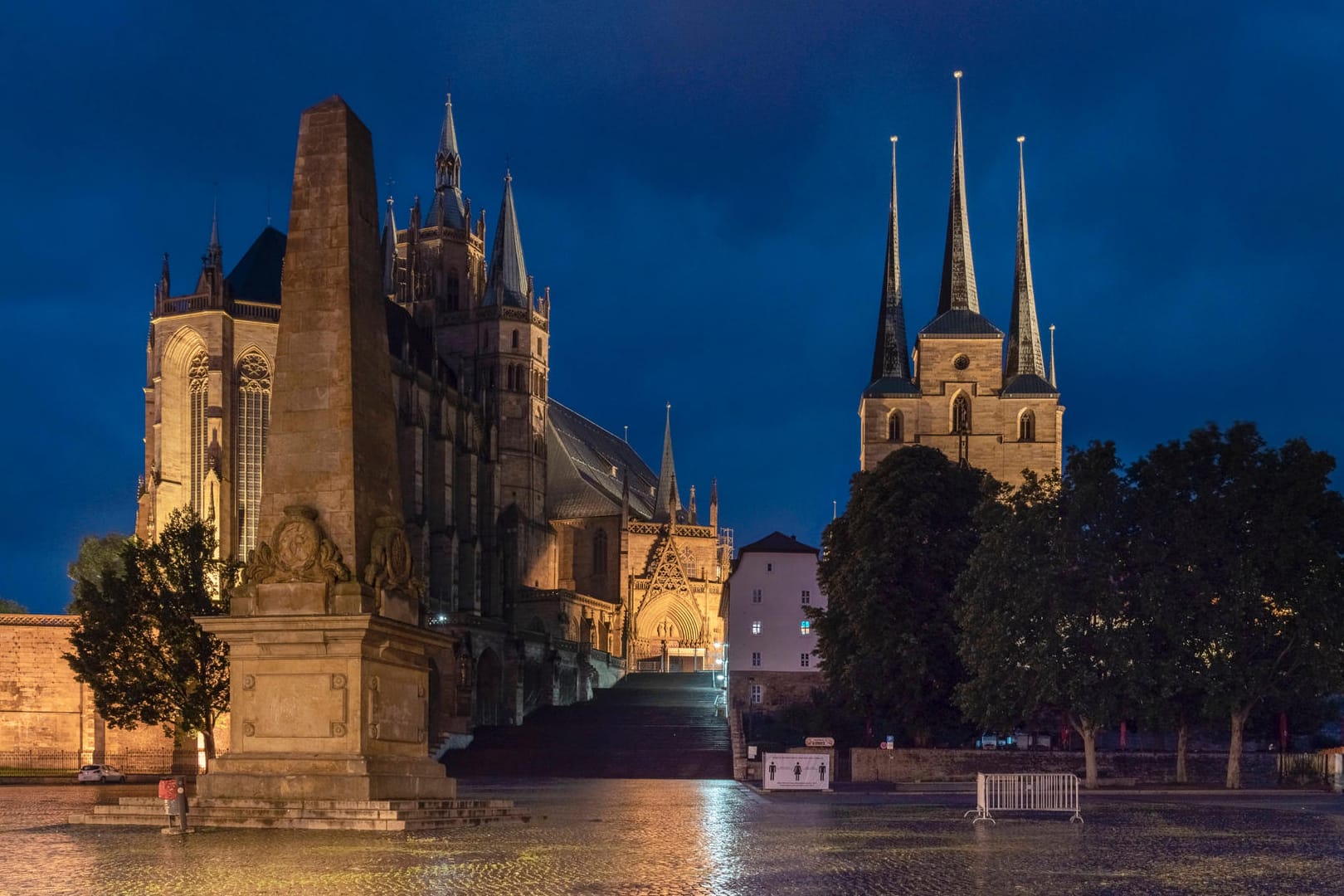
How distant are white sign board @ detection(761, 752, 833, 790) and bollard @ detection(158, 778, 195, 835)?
2198 centimetres

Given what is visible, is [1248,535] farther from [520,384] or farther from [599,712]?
[520,384]

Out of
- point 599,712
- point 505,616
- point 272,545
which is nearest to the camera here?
point 272,545

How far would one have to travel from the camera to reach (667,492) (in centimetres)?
12225

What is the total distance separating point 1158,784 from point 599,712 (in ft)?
104

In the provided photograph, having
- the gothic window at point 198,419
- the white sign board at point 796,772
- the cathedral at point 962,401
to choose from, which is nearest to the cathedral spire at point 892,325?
the cathedral at point 962,401

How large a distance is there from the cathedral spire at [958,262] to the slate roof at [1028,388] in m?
4.68

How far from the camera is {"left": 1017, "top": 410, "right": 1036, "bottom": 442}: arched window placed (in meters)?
94.6

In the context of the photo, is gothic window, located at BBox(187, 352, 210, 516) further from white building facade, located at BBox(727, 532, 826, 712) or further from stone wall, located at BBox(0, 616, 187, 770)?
white building facade, located at BBox(727, 532, 826, 712)

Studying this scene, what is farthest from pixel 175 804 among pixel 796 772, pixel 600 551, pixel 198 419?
pixel 600 551

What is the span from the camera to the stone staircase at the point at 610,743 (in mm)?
54938

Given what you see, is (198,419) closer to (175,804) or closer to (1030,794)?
(1030,794)

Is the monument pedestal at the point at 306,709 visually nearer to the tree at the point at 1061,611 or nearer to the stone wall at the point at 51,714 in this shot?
the tree at the point at 1061,611

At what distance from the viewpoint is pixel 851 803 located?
32.9 meters

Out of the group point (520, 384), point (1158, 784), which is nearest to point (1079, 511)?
point (1158, 784)
